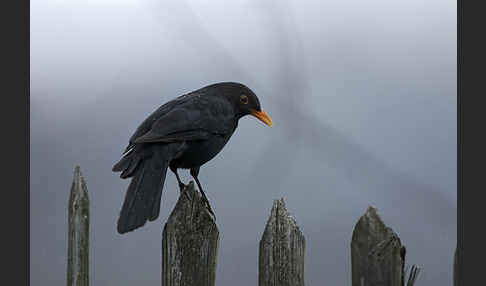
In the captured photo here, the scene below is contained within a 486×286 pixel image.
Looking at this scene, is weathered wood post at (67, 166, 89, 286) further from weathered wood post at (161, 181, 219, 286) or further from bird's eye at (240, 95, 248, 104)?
bird's eye at (240, 95, 248, 104)

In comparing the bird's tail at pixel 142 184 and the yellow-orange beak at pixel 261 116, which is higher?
the yellow-orange beak at pixel 261 116

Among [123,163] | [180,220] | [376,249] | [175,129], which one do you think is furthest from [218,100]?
[376,249]

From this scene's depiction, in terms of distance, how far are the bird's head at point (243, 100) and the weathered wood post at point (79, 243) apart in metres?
1.37

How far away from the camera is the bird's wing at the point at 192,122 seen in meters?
3.00

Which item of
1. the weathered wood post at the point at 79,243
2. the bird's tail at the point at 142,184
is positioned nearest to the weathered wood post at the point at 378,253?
the bird's tail at the point at 142,184

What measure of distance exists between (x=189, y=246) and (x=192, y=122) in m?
0.89

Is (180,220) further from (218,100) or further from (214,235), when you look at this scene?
(218,100)

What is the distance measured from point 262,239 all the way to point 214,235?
10.2 inches

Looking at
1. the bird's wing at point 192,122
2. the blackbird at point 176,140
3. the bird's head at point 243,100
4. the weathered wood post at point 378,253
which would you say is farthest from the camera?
the bird's head at point 243,100

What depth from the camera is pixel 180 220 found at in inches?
101

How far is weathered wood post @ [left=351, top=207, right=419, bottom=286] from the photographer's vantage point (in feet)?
7.68

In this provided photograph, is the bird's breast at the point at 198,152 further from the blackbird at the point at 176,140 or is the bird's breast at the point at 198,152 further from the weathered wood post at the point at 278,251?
the weathered wood post at the point at 278,251

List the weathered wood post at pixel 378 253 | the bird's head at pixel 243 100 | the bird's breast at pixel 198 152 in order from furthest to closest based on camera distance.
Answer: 1. the bird's head at pixel 243 100
2. the bird's breast at pixel 198 152
3. the weathered wood post at pixel 378 253

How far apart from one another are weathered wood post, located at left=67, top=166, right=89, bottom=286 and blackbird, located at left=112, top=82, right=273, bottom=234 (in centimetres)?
27
